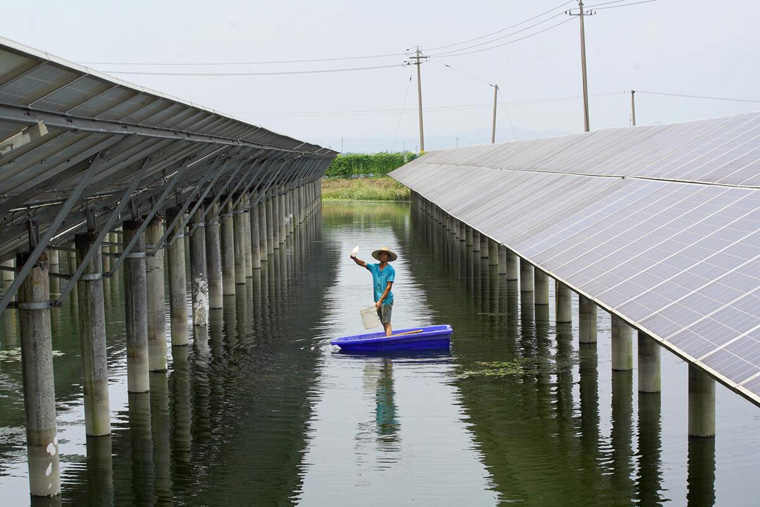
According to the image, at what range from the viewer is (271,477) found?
13875 millimetres

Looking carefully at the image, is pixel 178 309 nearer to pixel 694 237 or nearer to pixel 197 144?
pixel 197 144

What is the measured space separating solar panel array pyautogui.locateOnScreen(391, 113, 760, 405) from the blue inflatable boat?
90.5 inches

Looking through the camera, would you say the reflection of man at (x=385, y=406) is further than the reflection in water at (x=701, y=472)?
Yes

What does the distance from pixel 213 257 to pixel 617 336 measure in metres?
12.0

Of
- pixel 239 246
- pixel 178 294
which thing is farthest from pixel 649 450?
pixel 239 246

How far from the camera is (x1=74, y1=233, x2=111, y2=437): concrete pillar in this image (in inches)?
602

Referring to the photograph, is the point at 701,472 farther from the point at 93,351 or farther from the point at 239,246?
the point at 239,246

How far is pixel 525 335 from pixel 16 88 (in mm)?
16585

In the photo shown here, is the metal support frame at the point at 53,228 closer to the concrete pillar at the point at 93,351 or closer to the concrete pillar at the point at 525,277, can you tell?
the concrete pillar at the point at 93,351

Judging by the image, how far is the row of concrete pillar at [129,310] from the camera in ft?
42.3

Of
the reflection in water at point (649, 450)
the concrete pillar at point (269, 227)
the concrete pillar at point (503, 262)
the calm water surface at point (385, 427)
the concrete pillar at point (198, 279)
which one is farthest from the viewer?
the concrete pillar at point (269, 227)

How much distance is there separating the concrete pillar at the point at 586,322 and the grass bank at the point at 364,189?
70346 mm

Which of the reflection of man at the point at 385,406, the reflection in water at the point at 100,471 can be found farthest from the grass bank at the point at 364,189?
the reflection in water at the point at 100,471

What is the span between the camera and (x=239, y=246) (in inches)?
1336
